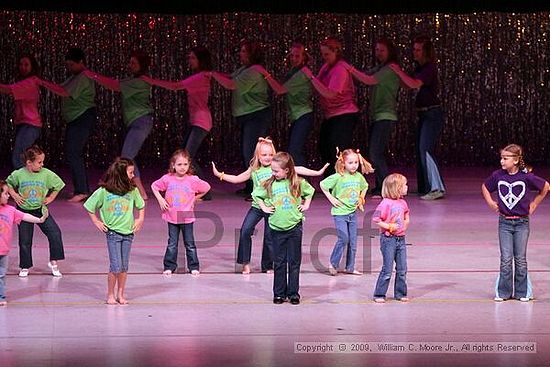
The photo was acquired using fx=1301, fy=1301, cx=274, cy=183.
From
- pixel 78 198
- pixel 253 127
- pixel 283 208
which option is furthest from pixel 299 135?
pixel 283 208

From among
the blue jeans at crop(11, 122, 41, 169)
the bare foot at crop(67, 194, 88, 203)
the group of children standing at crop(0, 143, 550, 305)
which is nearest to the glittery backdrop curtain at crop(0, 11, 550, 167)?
the blue jeans at crop(11, 122, 41, 169)

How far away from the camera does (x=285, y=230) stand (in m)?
9.86

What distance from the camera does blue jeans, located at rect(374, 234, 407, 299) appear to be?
32.3 ft

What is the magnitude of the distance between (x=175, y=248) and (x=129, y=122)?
5.26m

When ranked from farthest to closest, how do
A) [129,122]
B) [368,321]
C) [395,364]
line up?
[129,122], [368,321], [395,364]

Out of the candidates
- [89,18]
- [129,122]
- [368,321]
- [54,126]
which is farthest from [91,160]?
[368,321]

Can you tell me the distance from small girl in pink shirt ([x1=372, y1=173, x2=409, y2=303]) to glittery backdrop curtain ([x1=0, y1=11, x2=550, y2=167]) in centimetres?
1073

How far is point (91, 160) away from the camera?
2078cm

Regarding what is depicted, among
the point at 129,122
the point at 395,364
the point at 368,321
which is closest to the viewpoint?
the point at 395,364

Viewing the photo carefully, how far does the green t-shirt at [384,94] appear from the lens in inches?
639

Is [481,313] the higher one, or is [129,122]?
[129,122]

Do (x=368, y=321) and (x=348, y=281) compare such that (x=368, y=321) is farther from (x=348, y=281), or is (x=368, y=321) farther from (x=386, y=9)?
(x=386, y=9)

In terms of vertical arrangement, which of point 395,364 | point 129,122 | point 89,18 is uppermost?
point 89,18

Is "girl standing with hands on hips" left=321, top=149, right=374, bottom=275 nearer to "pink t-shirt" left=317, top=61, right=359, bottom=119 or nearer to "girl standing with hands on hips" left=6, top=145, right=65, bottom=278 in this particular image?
"girl standing with hands on hips" left=6, top=145, right=65, bottom=278
